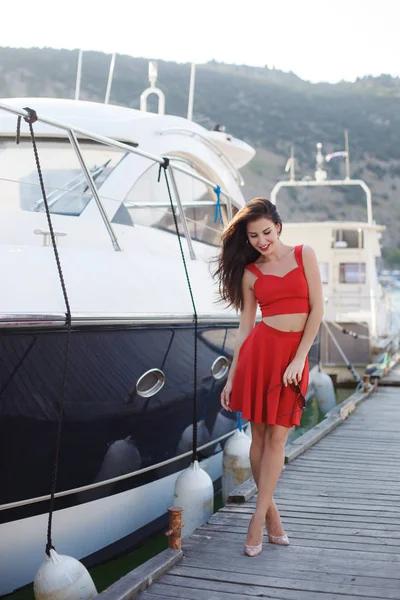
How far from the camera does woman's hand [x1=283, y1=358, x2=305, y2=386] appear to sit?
3.37 metres

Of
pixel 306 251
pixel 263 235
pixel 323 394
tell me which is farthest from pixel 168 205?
pixel 323 394

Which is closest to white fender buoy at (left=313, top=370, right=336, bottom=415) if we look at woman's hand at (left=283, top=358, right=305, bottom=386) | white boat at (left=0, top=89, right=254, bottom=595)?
white boat at (left=0, top=89, right=254, bottom=595)

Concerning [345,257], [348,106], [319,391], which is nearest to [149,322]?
[319,391]

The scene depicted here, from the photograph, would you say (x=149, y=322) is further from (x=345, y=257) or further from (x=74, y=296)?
(x=345, y=257)

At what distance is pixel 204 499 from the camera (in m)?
4.86

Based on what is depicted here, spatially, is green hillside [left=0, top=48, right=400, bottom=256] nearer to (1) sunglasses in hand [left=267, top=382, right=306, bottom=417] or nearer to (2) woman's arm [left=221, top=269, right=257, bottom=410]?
(2) woman's arm [left=221, top=269, right=257, bottom=410]

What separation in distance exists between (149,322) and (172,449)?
116cm

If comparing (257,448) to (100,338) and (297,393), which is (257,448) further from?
(100,338)

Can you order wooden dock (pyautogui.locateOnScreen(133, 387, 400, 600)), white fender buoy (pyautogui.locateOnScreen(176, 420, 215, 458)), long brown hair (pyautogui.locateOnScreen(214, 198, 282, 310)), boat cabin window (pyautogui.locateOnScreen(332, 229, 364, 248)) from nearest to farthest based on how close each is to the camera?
wooden dock (pyautogui.locateOnScreen(133, 387, 400, 600))
long brown hair (pyautogui.locateOnScreen(214, 198, 282, 310))
white fender buoy (pyautogui.locateOnScreen(176, 420, 215, 458))
boat cabin window (pyautogui.locateOnScreen(332, 229, 364, 248))

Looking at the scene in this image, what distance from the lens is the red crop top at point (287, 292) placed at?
341 cm

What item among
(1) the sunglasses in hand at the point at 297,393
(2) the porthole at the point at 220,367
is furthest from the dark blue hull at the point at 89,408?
(1) the sunglasses in hand at the point at 297,393

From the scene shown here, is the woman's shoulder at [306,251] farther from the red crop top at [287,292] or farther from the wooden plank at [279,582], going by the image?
the wooden plank at [279,582]

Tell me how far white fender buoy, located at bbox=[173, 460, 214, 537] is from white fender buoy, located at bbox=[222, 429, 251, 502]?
88 centimetres

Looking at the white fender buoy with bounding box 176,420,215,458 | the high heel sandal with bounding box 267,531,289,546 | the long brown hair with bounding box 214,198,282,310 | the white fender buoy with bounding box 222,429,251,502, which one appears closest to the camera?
the long brown hair with bounding box 214,198,282,310
